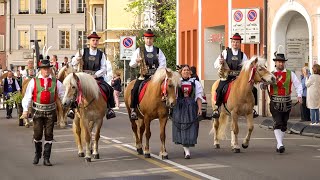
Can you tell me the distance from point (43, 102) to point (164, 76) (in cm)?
248

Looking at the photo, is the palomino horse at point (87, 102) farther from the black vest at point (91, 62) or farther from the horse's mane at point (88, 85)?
the black vest at point (91, 62)

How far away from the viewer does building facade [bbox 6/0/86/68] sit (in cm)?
8862

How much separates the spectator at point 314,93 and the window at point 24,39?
65.5m

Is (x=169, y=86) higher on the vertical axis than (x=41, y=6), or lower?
lower

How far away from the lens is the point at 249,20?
1293 inches

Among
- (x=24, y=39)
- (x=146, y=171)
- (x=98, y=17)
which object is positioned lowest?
(x=146, y=171)

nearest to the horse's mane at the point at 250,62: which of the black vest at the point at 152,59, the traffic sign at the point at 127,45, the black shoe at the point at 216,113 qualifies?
the black shoe at the point at 216,113

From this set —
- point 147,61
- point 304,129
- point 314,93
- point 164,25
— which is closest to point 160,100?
point 147,61

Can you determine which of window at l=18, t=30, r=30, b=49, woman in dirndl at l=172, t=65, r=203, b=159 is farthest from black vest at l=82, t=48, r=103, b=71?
window at l=18, t=30, r=30, b=49

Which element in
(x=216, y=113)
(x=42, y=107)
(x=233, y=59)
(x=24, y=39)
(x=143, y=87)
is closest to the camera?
(x=42, y=107)

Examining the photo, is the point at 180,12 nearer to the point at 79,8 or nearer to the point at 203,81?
the point at 203,81

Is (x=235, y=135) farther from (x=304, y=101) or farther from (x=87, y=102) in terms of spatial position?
(x=304, y=101)

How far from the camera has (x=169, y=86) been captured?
52.3 ft

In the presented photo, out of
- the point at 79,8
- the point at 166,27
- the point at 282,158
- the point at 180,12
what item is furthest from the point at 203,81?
the point at 79,8
